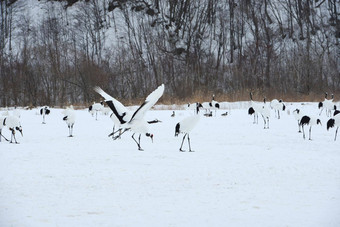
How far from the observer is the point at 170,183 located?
6070 millimetres

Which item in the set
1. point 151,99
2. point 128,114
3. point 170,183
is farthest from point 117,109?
point 170,183

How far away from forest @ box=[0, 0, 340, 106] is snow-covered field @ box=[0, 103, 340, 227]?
19.9 meters

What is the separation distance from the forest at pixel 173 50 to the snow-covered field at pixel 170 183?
19.9 m

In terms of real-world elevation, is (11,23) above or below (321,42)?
above

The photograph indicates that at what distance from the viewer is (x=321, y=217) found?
4352mm

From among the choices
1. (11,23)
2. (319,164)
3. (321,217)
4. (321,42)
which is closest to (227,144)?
(319,164)

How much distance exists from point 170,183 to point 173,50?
30587mm

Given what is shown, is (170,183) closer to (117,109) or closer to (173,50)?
(117,109)

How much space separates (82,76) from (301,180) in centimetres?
2820

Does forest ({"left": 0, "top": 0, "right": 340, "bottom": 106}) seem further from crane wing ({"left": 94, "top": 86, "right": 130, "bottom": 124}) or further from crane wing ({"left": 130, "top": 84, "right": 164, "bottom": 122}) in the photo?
crane wing ({"left": 130, "top": 84, "right": 164, "bottom": 122})

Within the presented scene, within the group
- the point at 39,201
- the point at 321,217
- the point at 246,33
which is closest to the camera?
the point at 321,217

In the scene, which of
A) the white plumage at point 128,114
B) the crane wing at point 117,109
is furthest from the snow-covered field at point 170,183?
the crane wing at point 117,109

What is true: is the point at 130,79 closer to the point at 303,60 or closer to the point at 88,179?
the point at 303,60

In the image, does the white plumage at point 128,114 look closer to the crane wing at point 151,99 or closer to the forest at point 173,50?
the crane wing at point 151,99
